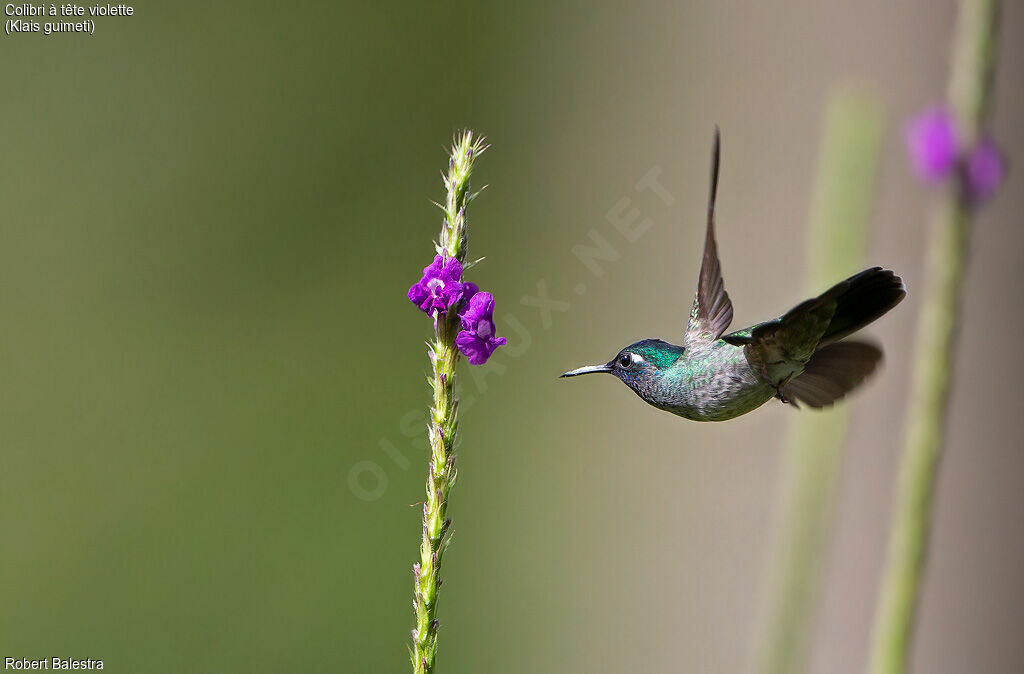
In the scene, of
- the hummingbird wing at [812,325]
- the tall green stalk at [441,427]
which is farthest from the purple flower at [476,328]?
the hummingbird wing at [812,325]

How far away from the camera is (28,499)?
532 centimetres

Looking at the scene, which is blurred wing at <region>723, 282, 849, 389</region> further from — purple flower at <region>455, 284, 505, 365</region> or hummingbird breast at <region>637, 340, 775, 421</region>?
purple flower at <region>455, 284, 505, 365</region>

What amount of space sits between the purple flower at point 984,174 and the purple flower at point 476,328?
137cm

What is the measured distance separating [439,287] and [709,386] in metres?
0.62

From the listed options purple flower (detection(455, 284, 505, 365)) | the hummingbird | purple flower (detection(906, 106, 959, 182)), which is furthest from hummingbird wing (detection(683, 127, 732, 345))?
purple flower (detection(906, 106, 959, 182))

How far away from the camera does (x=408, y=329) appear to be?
20.4 ft

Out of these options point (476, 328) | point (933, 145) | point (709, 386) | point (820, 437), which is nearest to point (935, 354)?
point (820, 437)

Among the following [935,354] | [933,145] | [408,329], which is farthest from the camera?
[408,329]

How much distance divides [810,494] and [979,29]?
3.67 ft

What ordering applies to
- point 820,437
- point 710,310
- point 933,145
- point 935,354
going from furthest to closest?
1. point 820,437
2. point 933,145
3. point 935,354
4. point 710,310

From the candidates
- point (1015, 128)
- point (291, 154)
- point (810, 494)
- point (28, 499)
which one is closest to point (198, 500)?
point (28, 499)

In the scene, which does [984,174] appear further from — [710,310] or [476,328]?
[476,328]

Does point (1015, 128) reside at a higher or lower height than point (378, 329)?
higher

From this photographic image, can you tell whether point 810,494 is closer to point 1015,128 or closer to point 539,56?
point 1015,128
